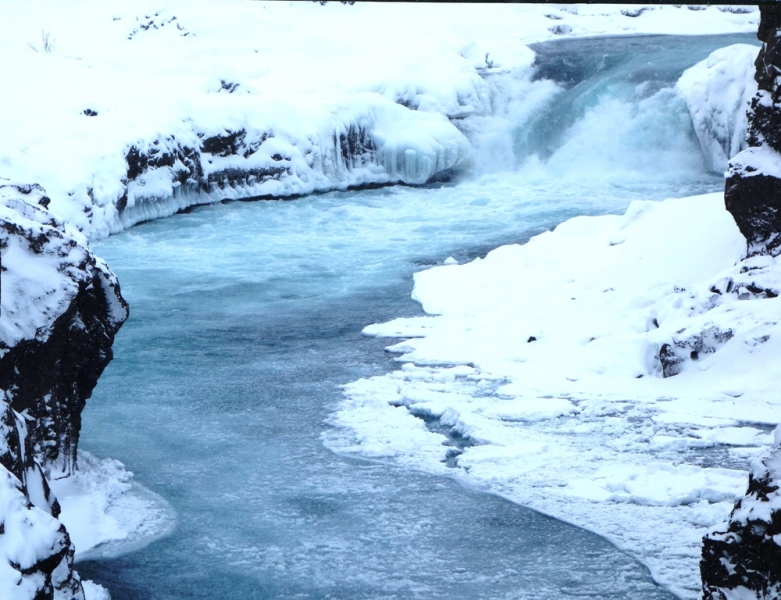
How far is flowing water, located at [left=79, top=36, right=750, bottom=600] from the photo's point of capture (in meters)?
4.51

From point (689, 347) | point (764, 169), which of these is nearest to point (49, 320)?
point (689, 347)

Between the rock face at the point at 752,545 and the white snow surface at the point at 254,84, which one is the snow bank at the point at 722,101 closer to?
the white snow surface at the point at 254,84

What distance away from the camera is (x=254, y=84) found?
16.9 metres

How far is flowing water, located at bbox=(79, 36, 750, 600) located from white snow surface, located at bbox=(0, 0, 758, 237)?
0.98 meters

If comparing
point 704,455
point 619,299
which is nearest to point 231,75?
point 619,299

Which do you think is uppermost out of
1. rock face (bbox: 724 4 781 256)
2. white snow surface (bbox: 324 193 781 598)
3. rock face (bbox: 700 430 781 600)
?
rock face (bbox: 724 4 781 256)

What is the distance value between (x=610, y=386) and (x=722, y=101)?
1010 cm

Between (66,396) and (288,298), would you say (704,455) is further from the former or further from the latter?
(288,298)

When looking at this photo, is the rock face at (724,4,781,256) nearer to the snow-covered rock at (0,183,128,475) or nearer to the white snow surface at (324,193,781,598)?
the white snow surface at (324,193,781,598)

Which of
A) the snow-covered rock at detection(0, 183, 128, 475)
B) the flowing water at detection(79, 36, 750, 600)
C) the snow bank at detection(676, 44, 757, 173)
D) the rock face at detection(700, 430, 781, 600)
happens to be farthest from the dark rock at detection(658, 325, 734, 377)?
the snow bank at detection(676, 44, 757, 173)

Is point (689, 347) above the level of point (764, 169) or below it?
below

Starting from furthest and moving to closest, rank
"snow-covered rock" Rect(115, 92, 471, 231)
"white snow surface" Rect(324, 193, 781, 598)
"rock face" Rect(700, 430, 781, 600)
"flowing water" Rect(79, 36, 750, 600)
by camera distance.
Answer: "snow-covered rock" Rect(115, 92, 471, 231) < "white snow surface" Rect(324, 193, 781, 598) < "flowing water" Rect(79, 36, 750, 600) < "rock face" Rect(700, 430, 781, 600)

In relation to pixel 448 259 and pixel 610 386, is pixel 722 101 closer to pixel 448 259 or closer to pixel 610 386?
pixel 448 259

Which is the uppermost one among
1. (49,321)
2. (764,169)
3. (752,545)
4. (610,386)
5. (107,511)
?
(764,169)
